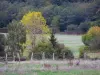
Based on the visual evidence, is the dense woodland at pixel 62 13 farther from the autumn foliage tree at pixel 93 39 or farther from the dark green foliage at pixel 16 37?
the dark green foliage at pixel 16 37

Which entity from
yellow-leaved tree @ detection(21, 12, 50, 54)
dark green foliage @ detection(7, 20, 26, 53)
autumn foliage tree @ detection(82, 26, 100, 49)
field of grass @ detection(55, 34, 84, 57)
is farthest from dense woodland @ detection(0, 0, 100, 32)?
dark green foliage @ detection(7, 20, 26, 53)

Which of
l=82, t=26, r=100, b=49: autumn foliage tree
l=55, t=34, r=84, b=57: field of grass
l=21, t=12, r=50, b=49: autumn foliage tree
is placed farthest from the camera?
l=55, t=34, r=84, b=57: field of grass

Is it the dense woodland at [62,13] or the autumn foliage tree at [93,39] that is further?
the dense woodland at [62,13]

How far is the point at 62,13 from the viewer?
9981 cm

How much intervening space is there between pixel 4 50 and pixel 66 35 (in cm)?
4955

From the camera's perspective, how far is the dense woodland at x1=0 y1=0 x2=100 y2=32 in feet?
299

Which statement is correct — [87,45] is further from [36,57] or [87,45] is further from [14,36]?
[36,57]

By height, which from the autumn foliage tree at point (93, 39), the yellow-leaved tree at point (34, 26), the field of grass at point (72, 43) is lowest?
the field of grass at point (72, 43)

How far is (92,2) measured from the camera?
323 ft

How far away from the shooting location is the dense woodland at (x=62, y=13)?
9106cm

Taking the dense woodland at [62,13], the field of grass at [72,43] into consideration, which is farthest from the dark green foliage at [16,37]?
the dense woodland at [62,13]

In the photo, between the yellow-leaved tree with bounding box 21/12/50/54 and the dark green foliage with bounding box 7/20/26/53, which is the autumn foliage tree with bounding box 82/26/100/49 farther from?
the dark green foliage with bounding box 7/20/26/53

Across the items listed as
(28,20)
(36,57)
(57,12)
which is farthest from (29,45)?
(57,12)

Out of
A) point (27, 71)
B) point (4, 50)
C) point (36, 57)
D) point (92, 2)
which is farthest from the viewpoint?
point (92, 2)
